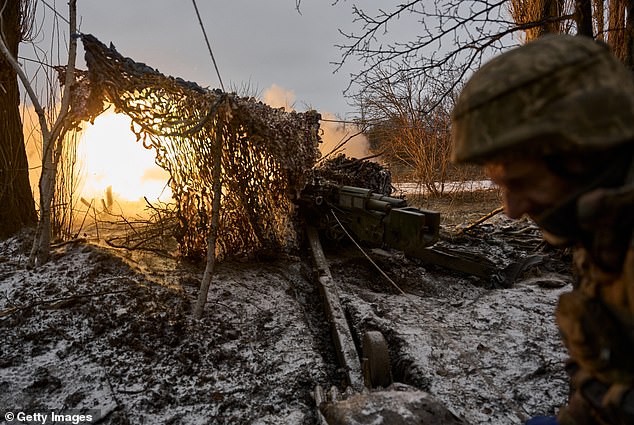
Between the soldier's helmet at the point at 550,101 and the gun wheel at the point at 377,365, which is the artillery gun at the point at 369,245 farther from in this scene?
the soldier's helmet at the point at 550,101

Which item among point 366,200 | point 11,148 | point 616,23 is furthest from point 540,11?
point 11,148

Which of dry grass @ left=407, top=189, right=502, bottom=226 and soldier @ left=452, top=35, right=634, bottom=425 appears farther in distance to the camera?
dry grass @ left=407, top=189, right=502, bottom=226

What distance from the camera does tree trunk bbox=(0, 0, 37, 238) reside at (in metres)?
5.84

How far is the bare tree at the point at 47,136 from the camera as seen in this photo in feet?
15.0

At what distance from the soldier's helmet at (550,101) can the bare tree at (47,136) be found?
487 cm

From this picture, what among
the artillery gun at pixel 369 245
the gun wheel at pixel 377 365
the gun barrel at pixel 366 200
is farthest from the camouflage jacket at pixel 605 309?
the gun barrel at pixel 366 200

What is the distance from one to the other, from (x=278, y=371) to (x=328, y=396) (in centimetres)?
66

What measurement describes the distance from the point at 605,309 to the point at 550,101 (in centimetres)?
49

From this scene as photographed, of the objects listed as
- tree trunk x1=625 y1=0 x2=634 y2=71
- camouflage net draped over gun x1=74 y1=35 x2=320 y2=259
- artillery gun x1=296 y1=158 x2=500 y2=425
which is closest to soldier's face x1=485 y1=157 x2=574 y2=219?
artillery gun x1=296 y1=158 x2=500 y2=425

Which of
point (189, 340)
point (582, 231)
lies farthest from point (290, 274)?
point (582, 231)

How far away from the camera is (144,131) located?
13.7ft

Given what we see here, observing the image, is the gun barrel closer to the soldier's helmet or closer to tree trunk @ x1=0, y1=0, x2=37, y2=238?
the soldier's helmet

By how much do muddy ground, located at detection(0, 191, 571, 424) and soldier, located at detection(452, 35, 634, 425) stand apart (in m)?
2.24

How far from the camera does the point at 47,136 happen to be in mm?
4715
